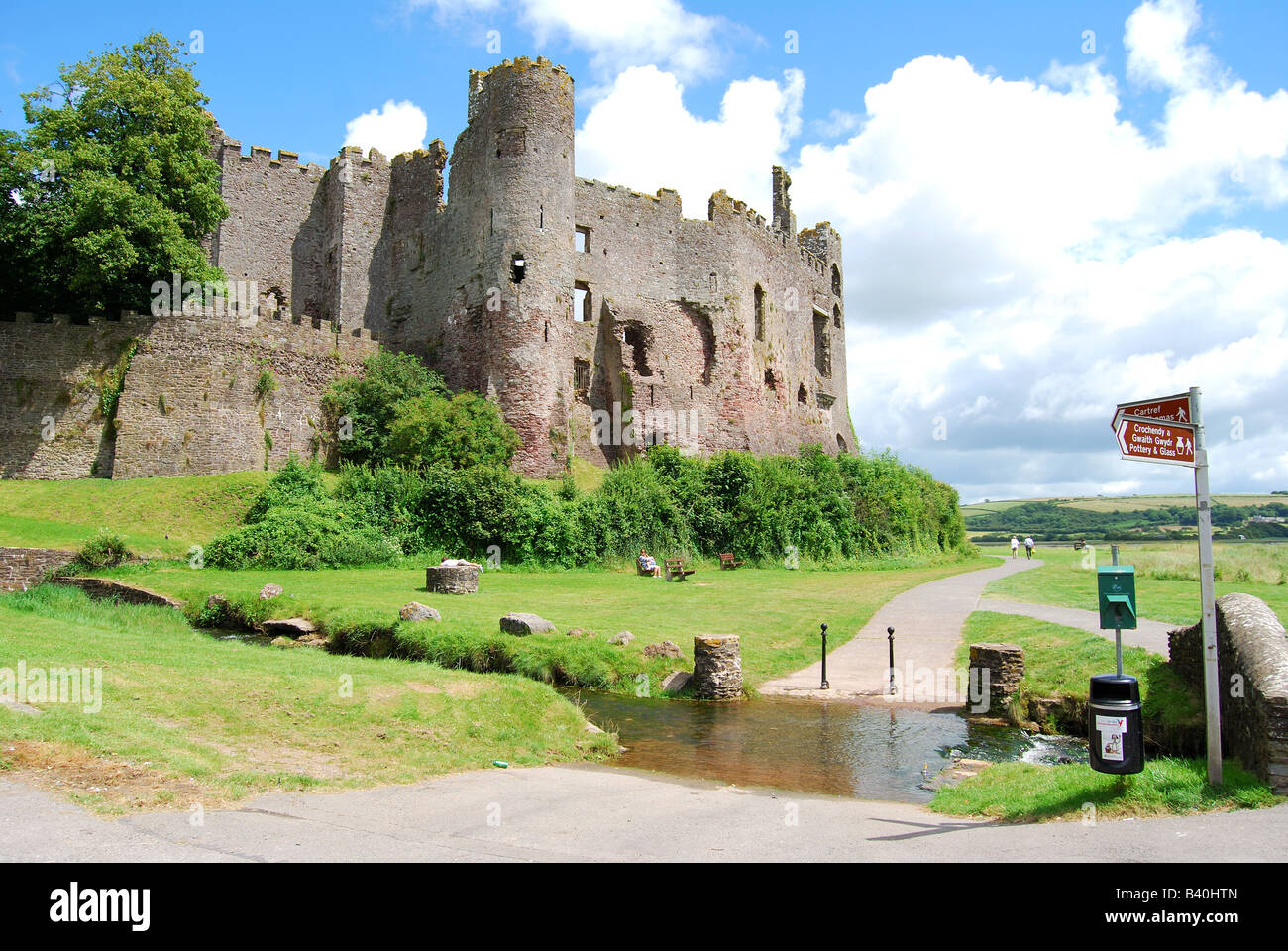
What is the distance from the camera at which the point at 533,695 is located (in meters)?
12.1

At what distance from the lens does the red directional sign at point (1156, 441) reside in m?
7.26

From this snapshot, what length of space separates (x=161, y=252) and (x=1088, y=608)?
31543 millimetres

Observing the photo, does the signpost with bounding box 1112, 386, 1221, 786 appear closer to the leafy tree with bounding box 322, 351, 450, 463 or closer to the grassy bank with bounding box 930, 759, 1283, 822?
the grassy bank with bounding box 930, 759, 1283, 822

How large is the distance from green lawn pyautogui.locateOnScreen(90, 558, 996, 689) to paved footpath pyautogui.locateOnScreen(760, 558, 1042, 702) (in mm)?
448

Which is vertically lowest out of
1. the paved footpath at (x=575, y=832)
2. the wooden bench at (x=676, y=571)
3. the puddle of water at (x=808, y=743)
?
the puddle of water at (x=808, y=743)

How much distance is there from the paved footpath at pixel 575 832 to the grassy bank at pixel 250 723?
1.74 feet

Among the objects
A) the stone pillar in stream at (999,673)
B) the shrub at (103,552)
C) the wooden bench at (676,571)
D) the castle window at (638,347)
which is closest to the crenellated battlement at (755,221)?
the castle window at (638,347)

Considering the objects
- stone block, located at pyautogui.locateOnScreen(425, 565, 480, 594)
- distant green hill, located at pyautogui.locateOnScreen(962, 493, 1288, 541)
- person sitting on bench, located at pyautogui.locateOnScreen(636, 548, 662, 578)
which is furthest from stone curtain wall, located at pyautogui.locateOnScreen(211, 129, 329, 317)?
distant green hill, located at pyautogui.locateOnScreen(962, 493, 1288, 541)

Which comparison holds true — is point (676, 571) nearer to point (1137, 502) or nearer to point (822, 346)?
point (822, 346)

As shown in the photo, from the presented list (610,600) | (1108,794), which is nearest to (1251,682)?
(1108,794)

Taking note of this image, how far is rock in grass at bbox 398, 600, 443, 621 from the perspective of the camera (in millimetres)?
16984

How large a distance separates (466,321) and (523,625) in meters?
23.1

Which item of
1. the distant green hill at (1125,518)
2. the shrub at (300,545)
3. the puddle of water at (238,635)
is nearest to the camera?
the puddle of water at (238,635)

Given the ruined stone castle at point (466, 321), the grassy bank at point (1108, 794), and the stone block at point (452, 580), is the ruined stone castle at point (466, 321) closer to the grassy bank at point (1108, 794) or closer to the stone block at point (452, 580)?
the stone block at point (452, 580)
